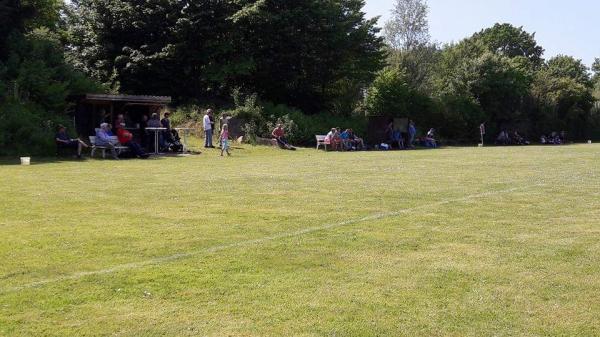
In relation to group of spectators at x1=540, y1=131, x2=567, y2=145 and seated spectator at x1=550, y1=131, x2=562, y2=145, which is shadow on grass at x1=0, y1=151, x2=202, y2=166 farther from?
seated spectator at x1=550, y1=131, x2=562, y2=145

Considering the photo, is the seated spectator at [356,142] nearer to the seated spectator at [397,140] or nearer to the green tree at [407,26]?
the seated spectator at [397,140]

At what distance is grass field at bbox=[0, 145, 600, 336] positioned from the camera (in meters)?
5.17

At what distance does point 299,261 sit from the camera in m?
7.07

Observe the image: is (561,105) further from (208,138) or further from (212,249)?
(212,249)

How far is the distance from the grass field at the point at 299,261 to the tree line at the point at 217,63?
1690 centimetres

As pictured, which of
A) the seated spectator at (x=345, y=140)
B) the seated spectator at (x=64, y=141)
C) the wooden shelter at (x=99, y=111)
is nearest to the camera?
the seated spectator at (x=64, y=141)

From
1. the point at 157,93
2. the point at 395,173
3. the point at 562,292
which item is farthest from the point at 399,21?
the point at 562,292

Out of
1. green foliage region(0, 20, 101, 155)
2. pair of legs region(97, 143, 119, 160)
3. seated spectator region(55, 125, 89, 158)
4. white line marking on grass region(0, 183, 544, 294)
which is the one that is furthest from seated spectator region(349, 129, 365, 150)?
white line marking on grass region(0, 183, 544, 294)

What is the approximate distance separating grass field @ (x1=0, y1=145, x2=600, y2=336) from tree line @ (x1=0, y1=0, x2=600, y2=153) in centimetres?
1690

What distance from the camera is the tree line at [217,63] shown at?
1155 inches

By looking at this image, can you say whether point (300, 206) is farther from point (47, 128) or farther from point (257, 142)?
point (257, 142)

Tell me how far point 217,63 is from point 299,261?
114 ft

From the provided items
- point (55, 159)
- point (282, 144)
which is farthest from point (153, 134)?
point (282, 144)

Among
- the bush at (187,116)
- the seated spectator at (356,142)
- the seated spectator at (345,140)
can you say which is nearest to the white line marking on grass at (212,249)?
the seated spectator at (345,140)
